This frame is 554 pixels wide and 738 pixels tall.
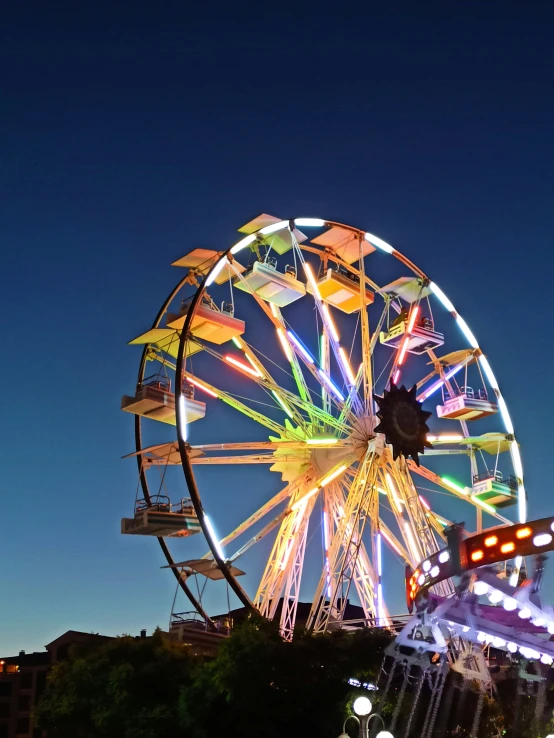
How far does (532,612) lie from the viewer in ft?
62.9

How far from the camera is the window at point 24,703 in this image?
2286 inches

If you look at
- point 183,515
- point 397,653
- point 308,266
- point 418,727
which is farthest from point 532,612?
point 308,266

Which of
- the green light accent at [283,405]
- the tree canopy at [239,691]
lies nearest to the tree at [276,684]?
the tree canopy at [239,691]

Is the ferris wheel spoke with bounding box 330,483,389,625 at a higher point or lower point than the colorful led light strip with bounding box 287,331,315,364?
lower

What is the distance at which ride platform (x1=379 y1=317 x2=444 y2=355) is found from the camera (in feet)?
Result: 112

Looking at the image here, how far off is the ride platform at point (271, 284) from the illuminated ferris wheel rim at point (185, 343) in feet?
3.02

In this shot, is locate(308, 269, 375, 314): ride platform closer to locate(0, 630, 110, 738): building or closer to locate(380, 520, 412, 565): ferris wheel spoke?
locate(380, 520, 412, 565): ferris wheel spoke

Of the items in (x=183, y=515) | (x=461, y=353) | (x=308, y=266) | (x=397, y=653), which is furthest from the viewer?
(x=461, y=353)

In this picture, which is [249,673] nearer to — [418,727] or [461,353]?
[418,727]

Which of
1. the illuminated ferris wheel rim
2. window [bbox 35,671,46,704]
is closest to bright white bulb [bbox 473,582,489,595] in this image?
the illuminated ferris wheel rim

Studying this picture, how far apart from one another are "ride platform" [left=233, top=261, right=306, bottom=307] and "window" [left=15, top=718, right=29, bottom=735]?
38013mm

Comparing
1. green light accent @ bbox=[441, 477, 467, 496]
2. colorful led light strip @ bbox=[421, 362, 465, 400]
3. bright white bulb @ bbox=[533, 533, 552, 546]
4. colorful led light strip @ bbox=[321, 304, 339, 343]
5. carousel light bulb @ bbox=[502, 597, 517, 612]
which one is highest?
colorful led light strip @ bbox=[321, 304, 339, 343]

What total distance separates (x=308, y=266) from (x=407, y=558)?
10694mm

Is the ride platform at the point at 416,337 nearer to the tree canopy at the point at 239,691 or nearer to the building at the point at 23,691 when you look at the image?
the tree canopy at the point at 239,691
